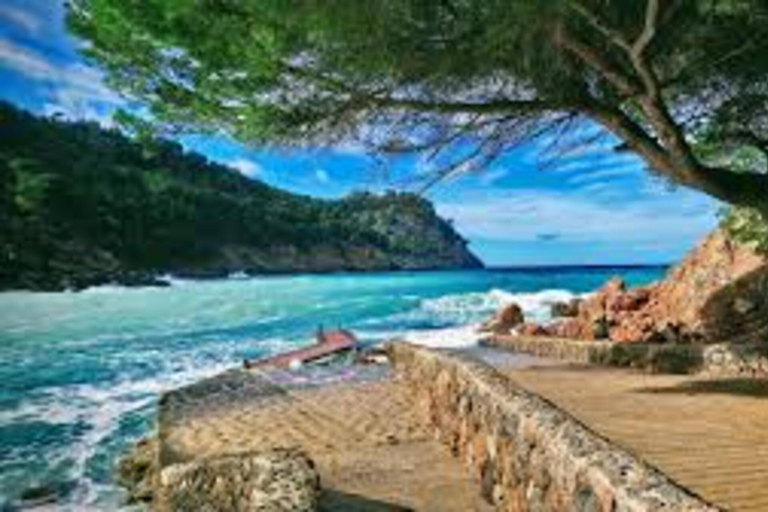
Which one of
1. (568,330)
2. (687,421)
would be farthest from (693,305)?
(687,421)

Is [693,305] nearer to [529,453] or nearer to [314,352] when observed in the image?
[314,352]

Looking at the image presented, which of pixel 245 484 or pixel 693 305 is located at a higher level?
pixel 693 305

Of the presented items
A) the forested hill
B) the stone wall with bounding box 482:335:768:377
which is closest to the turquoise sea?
the stone wall with bounding box 482:335:768:377

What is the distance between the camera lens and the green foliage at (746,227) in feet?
75.6

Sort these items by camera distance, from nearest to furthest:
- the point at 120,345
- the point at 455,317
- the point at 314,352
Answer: the point at 314,352
the point at 120,345
the point at 455,317

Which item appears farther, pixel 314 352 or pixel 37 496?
pixel 314 352

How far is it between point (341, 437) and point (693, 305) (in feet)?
46.9

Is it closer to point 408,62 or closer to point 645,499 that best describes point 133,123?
point 408,62

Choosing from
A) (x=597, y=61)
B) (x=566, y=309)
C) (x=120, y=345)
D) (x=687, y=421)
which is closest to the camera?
(x=687, y=421)

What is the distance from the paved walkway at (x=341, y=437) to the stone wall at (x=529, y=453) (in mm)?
403

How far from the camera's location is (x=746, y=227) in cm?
2406

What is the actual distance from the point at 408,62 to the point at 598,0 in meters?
2.25

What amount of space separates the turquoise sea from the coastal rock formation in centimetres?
643

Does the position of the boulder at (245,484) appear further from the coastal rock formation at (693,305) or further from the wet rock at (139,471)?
the coastal rock formation at (693,305)
